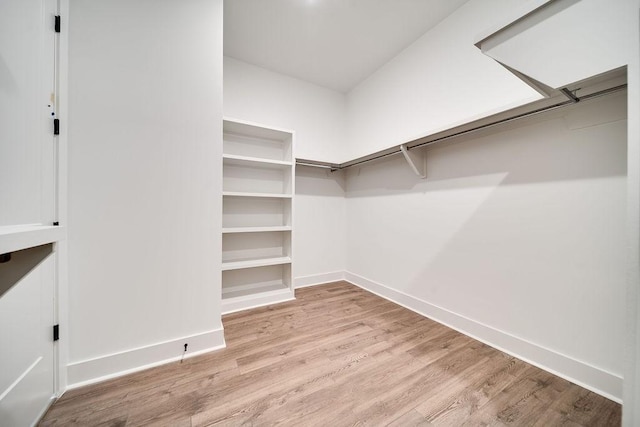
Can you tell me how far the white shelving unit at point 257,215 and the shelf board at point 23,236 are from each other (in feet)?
4.23

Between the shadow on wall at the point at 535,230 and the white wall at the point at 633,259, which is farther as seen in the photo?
the shadow on wall at the point at 535,230

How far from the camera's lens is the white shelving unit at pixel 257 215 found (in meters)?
2.32

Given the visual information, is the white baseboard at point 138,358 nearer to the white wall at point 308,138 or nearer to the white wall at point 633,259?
the white wall at point 308,138

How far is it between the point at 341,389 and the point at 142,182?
1713mm

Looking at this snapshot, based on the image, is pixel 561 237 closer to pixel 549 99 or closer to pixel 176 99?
pixel 549 99

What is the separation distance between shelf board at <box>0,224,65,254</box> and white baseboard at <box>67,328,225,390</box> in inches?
30.8

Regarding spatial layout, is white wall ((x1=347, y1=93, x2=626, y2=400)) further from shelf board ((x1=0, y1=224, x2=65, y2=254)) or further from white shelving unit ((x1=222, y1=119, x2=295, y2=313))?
shelf board ((x1=0, y1=224, x2=65, y2=254))

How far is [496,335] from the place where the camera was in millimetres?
1610

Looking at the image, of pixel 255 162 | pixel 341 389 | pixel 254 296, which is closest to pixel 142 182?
pixel 255 162

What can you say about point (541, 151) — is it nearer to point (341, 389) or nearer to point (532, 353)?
point (532, 353)

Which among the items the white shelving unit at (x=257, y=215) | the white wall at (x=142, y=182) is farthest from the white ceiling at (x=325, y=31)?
the white shelving unit at (x=257, y=215)

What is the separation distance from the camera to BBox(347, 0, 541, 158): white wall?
5.31ft

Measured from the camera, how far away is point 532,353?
4.74 ft

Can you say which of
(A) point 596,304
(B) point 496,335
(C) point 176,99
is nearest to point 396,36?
(C) point 176,99
